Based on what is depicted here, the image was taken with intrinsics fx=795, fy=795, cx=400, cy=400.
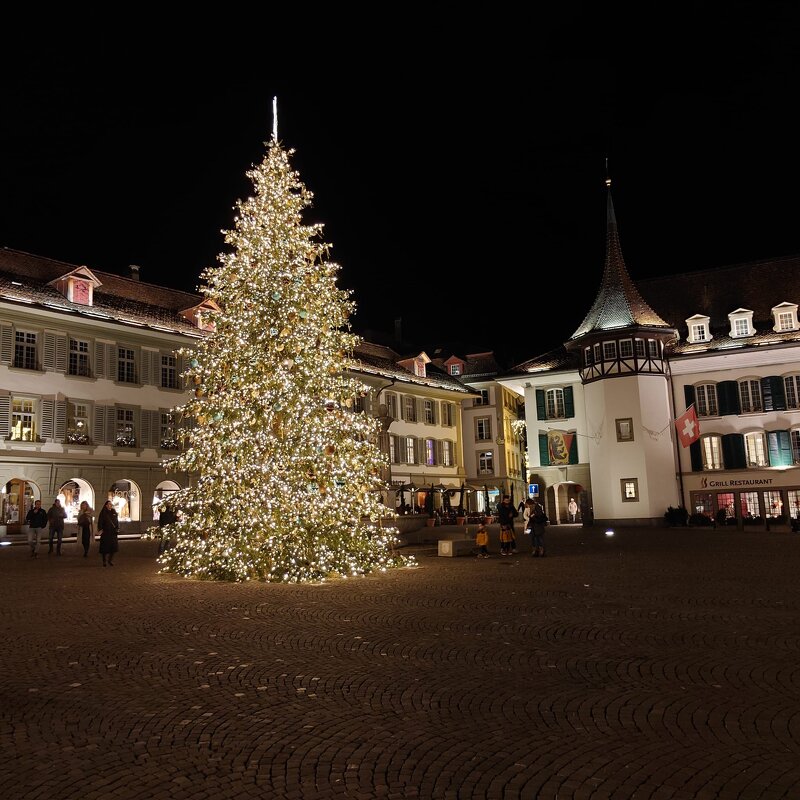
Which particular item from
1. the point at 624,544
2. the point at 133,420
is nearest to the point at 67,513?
the point at 133,420

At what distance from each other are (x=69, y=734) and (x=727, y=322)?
4426cm

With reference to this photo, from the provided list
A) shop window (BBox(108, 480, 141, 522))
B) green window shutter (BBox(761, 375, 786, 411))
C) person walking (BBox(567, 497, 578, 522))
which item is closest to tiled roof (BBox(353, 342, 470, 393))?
person walking (BBox(567, 497, 578, 522))

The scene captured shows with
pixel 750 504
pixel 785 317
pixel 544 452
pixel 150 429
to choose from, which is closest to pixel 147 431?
pixel 150 429

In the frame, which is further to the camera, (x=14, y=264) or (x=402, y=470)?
(x=402, y=470)

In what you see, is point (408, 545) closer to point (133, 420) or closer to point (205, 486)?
point (205, 486)

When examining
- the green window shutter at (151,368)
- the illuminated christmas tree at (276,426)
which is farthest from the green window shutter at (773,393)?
the green window shutter at (151,368)

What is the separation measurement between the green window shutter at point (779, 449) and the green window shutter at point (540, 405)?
40.1 feet

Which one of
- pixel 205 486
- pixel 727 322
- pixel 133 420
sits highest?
pixel 727 322

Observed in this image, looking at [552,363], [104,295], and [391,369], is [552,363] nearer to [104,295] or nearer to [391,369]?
[391,369]

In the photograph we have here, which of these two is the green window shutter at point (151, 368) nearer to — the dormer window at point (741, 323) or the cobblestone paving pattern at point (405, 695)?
the cobblestone paving pattern at point (405, 695)

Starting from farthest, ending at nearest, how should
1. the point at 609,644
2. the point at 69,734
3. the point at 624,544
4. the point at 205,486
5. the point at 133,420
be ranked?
the point at 133,420 → the point at 624,544 → the point at 205,486 → the point at 609,644 → the point at 69,734

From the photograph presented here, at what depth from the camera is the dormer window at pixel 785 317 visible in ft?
136

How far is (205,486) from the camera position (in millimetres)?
16578

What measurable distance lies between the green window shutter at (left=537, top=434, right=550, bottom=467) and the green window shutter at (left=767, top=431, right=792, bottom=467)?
11.6 metres
